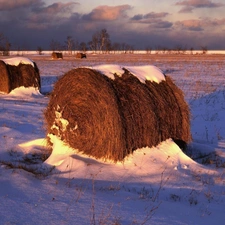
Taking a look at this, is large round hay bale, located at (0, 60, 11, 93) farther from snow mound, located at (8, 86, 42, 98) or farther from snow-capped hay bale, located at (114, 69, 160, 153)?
snow-capped hay bale, located at (114, 69, 160, 153)

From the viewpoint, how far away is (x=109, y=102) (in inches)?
238

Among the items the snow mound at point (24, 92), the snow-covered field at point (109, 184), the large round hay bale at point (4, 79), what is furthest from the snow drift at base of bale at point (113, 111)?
the large round hay bale at point (4, 79)

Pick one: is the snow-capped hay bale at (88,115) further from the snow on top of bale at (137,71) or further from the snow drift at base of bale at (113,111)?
the snow on top of bale at (137,71)

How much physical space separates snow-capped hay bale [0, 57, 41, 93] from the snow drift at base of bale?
817 cm

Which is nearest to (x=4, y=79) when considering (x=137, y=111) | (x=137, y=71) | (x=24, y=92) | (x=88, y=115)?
(x=24, y=92)

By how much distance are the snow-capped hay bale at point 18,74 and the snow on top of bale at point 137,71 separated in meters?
8.58

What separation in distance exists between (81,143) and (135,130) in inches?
35.4

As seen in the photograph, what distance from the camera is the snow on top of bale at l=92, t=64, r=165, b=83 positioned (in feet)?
21.0

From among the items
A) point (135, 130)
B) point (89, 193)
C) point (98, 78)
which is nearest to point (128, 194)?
point (89, 193)

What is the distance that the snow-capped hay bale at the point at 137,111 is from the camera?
6.15m

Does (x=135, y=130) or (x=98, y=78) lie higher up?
(x=98, y=78)

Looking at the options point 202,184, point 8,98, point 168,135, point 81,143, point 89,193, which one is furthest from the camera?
point 8,98

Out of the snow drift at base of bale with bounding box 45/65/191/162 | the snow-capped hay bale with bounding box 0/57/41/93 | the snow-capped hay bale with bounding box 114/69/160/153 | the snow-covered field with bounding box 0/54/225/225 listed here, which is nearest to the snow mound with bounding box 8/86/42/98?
the snow-capped hay bale with bounding box 0/57/41/93

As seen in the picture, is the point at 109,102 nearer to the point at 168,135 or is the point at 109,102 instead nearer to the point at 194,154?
the point at 168,135
